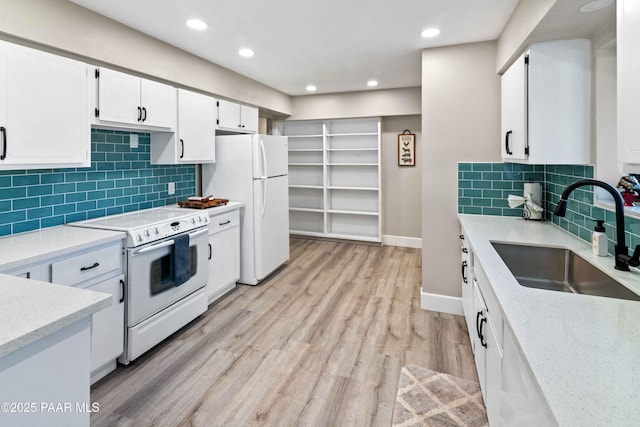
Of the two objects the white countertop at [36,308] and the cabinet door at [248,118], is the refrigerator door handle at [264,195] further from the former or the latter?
the white countertop at [36,308]

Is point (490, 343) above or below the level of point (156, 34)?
below

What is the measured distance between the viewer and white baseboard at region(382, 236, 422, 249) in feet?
18.4

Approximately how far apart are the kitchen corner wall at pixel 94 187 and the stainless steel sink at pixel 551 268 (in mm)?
2957

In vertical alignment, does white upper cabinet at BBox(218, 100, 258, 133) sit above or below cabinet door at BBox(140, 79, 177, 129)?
above

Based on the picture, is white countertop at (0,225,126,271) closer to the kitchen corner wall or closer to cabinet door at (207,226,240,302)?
the kitchen corner wall

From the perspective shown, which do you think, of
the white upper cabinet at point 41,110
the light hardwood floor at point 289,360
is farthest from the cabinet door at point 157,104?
the light hardwood floor at point 289,360

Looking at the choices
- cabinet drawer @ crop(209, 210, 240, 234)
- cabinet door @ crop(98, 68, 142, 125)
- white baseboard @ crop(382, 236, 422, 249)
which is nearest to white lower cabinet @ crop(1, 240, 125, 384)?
cabinet door @ crop(98, 68, 142, 125)

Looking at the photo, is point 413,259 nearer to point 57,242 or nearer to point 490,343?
point 490,343

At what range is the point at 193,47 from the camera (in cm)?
314

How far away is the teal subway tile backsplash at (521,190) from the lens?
2.08 m

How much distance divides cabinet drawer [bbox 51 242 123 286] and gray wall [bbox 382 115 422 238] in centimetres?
427

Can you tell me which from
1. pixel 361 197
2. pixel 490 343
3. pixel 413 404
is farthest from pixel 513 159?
pixel 361 197

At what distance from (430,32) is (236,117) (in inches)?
89.9

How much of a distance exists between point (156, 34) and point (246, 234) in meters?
2.05
